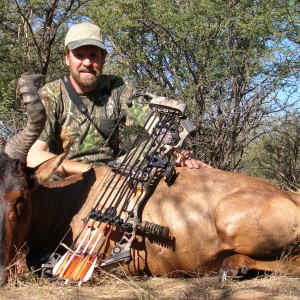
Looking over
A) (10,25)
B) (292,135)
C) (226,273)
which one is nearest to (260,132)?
(292,135)

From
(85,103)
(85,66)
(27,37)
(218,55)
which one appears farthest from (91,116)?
(27,37)

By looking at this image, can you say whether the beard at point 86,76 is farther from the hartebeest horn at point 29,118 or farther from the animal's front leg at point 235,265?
the animal's front leg at point 235,265

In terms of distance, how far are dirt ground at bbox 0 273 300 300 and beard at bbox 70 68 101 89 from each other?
245cm

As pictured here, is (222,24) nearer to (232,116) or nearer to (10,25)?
(232,116)

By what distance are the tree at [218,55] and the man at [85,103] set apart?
369 centimetres

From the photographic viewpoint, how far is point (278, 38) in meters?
10.1

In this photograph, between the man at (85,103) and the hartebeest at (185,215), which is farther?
the man at (85,103)

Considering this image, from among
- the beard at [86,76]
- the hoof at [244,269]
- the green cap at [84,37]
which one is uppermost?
the green cap at [84,37]

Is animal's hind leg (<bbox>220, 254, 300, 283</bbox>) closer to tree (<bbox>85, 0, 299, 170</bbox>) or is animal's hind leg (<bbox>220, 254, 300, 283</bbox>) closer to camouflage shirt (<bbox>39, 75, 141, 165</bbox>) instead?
camouflage shirt (<bbox>39, 75, 141, 165</bbox>)

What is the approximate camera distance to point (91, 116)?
21.1ft

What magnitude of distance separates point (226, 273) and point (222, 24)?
640cm

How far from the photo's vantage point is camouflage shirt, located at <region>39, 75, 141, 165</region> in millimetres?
6273

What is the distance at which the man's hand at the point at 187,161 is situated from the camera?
5543mm

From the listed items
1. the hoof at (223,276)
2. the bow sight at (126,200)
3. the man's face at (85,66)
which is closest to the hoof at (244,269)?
the hoof at (223,276)
